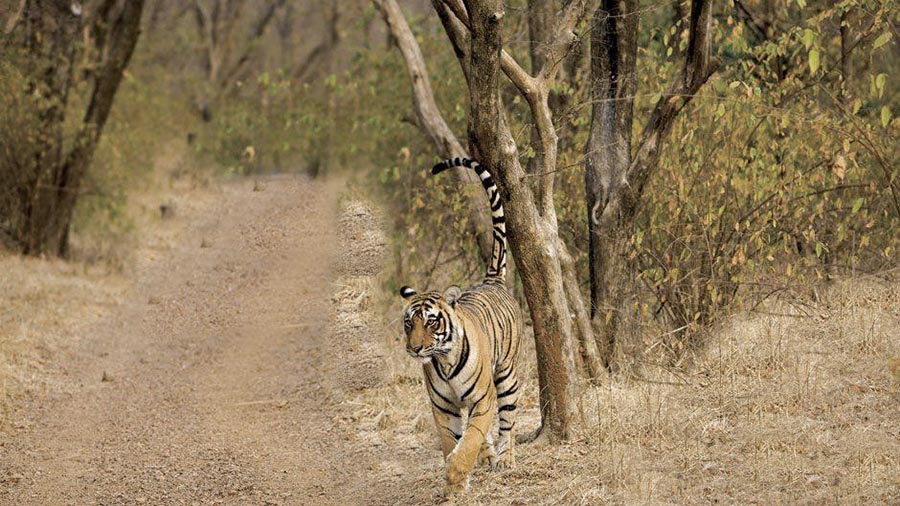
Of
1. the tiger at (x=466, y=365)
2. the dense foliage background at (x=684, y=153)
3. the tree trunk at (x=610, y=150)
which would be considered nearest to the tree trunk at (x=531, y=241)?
the tiger at (x=466, y=365)

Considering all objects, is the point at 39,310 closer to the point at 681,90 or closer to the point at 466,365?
the point at 466,365

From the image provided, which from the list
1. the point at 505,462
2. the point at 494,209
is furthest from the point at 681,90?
the point at 505,462

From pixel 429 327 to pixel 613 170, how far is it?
2.63 meters

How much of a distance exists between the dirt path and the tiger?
487mm

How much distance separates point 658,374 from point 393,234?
15.9ft

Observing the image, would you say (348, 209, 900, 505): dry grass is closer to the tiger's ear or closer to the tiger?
the tiger

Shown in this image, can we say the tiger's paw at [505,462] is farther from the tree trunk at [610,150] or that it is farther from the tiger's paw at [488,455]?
the tree trunk at [610,150]

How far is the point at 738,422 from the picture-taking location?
7051 mm

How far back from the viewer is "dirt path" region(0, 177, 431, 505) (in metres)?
7.57

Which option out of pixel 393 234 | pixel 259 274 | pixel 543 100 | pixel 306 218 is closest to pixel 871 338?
pixel 543 100

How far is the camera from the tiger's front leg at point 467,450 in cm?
649

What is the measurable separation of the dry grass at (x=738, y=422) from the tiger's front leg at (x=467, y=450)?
0.46ft

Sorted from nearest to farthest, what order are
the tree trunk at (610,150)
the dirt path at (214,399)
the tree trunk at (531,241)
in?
1. the tree trunk at (531,241)
2. the dirt path at (214,399)
3. the tree trunk at (610,150)

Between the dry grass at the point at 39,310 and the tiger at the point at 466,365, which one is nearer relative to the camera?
the tiger at the point at 466,365
